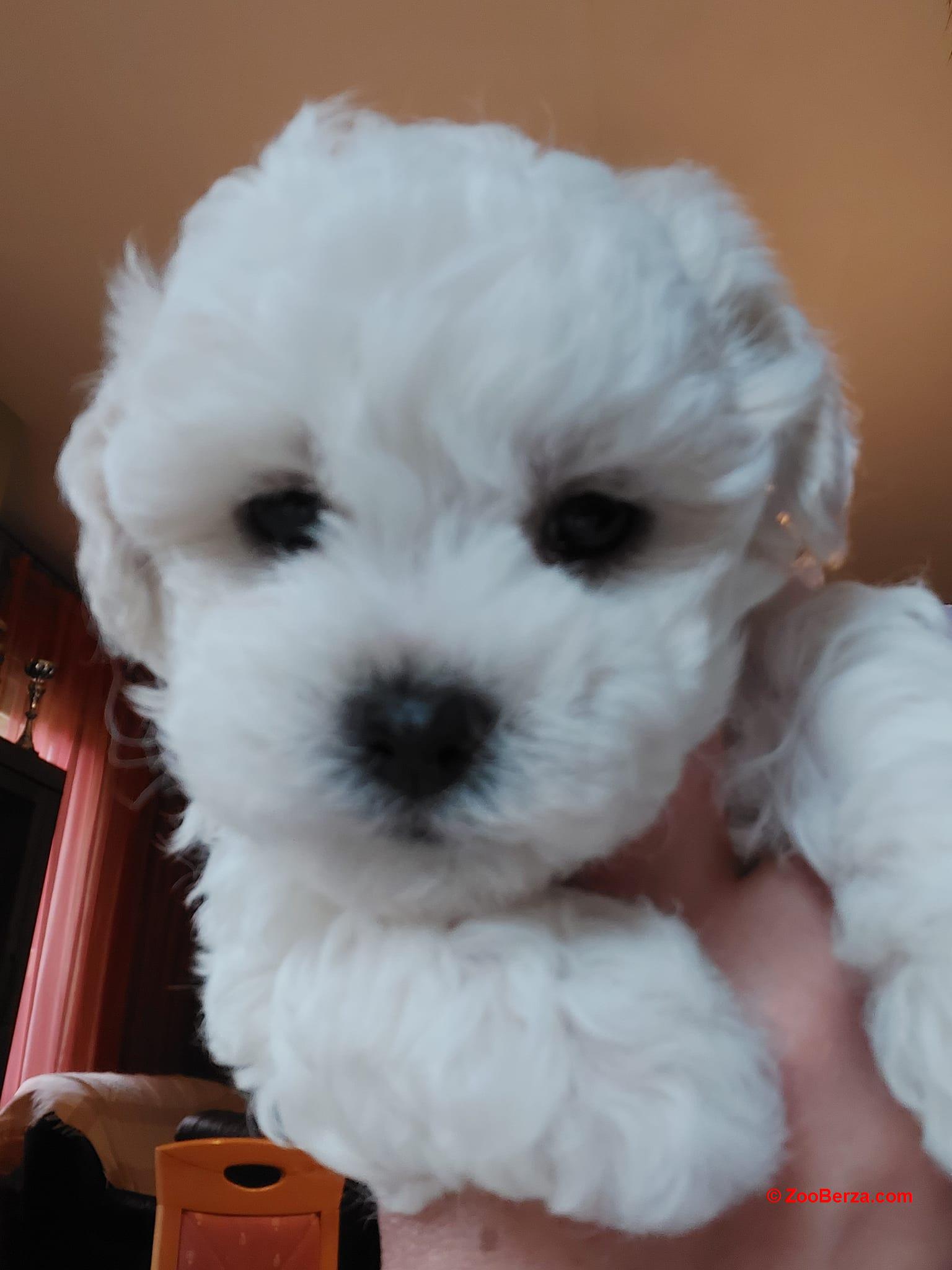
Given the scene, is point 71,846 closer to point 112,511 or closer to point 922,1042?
point 112,511

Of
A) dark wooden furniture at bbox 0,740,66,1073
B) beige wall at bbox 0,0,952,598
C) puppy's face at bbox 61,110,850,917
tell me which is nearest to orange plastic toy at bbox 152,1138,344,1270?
dark wooden furniture at bbox 0,740,66,1073

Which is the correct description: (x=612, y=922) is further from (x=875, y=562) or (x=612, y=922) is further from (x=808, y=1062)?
(x=875, y=562)

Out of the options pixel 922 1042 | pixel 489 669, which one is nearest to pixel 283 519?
A: pixel 489 669

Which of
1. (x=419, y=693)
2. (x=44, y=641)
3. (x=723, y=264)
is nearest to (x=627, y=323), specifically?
(x=723, y=264)

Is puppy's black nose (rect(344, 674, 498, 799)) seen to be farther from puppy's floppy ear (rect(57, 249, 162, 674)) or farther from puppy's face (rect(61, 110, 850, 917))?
puppy's floppy ear (rect(57, 249, 162, 674))

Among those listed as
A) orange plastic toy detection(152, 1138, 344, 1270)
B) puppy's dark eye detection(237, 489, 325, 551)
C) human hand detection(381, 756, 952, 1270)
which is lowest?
orange plastic toy detection(152, 1138, 344, 1270)

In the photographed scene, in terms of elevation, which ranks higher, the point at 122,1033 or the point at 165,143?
the point at 165,143
